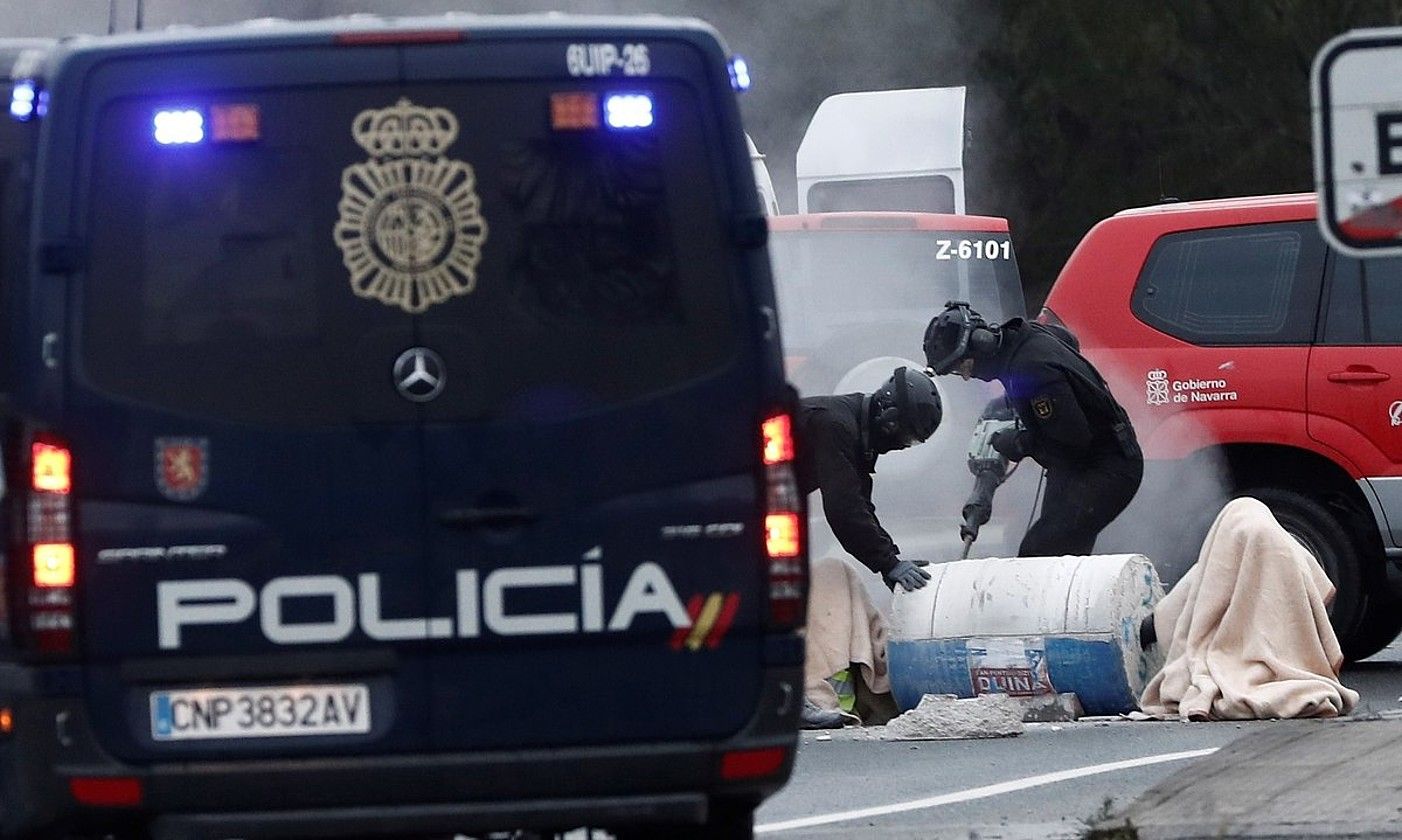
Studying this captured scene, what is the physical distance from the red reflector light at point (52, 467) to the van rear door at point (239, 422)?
2 centimetres

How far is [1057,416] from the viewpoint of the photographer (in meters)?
11.3

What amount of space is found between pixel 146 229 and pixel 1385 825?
11.5 feet

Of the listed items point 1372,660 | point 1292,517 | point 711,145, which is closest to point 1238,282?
point 1292,517

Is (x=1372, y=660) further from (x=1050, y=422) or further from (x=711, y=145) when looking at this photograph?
(x=711, y=145)

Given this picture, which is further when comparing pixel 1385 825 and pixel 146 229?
pixel 1385 825

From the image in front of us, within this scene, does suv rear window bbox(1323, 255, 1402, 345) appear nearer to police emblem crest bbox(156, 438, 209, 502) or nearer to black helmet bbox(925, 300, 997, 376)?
black helmet bbox(925, 300, 997, 376)

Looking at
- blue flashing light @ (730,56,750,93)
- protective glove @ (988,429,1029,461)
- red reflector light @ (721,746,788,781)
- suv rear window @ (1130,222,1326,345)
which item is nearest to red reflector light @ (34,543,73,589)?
red reflector light @ (721,746,788,781)

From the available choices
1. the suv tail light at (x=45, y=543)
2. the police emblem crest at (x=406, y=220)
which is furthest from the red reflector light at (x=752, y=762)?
the suv tail light at (x=45, y=543)

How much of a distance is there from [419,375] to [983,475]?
6570mm

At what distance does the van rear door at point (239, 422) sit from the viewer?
18.4 ft

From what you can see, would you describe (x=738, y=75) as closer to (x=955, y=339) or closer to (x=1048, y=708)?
(x=1048, y=708)

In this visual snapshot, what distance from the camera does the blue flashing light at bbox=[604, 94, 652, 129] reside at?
5734mm

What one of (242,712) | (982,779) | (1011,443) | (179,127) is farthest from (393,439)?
(1011,443)

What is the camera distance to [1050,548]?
11.5 meters
